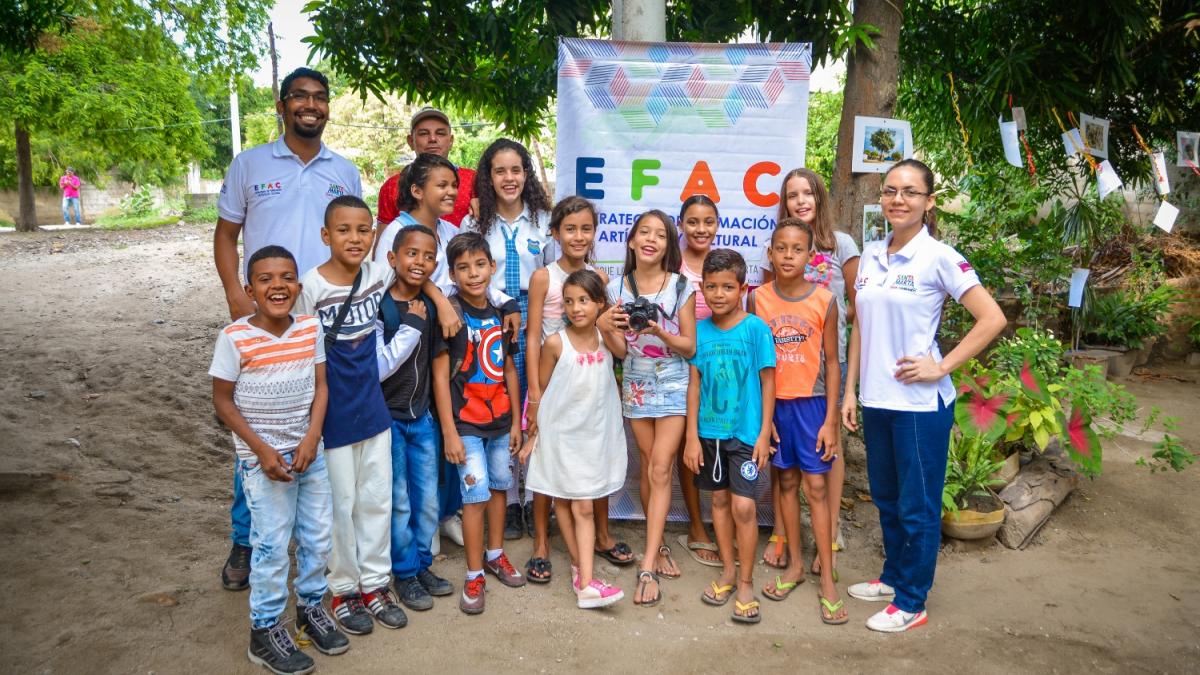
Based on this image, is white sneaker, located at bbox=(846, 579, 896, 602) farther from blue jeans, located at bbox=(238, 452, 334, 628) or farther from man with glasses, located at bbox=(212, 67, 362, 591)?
man with glasses, located at bbox=(212, 67, 362, 591)

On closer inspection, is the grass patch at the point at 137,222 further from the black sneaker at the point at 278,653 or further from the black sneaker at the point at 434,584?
the black sneaker at the point at 278,653

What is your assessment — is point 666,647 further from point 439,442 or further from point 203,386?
point 203,386

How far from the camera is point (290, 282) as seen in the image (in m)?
2.69

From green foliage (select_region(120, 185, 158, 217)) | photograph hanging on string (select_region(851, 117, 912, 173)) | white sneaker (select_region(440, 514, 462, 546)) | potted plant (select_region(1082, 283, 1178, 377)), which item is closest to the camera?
white sneaker (select_region(440, 514, 462, 546))

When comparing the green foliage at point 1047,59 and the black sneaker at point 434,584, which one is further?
the green foliage at point 1047,59

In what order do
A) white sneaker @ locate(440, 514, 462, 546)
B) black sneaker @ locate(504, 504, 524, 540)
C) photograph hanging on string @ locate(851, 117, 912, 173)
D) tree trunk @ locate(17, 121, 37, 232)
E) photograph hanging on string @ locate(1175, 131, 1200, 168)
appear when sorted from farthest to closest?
tree trunk @ locate(17, 121, 37, 232) → photograph hanging on string @ locate(1175, 131, 1200, 168) → photograph hanging on string @ locate(851, 117, 912, 173) → black sneaker @ locate(504, 504, 524, 540) → white sneaker @ locate(440, 514, 462, 546)

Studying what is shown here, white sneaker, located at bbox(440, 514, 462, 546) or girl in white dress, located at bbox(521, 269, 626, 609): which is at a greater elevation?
girl in white dress, located at bbox(521, 269, 626, 609)

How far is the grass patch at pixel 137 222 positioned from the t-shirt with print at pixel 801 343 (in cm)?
1997

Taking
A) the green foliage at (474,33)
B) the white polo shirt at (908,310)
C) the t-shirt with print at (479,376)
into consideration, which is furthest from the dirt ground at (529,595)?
the green foliage at (474,33)

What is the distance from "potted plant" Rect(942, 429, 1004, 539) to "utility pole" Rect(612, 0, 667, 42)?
2420 mm

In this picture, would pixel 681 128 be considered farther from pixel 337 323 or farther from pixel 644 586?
pixel 644 586

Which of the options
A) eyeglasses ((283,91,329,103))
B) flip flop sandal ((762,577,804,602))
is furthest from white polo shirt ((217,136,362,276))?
flip flop sandal ((762,577,804,602))

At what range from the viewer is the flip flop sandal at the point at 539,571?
3386 millimetres

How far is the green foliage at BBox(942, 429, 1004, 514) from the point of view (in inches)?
149
